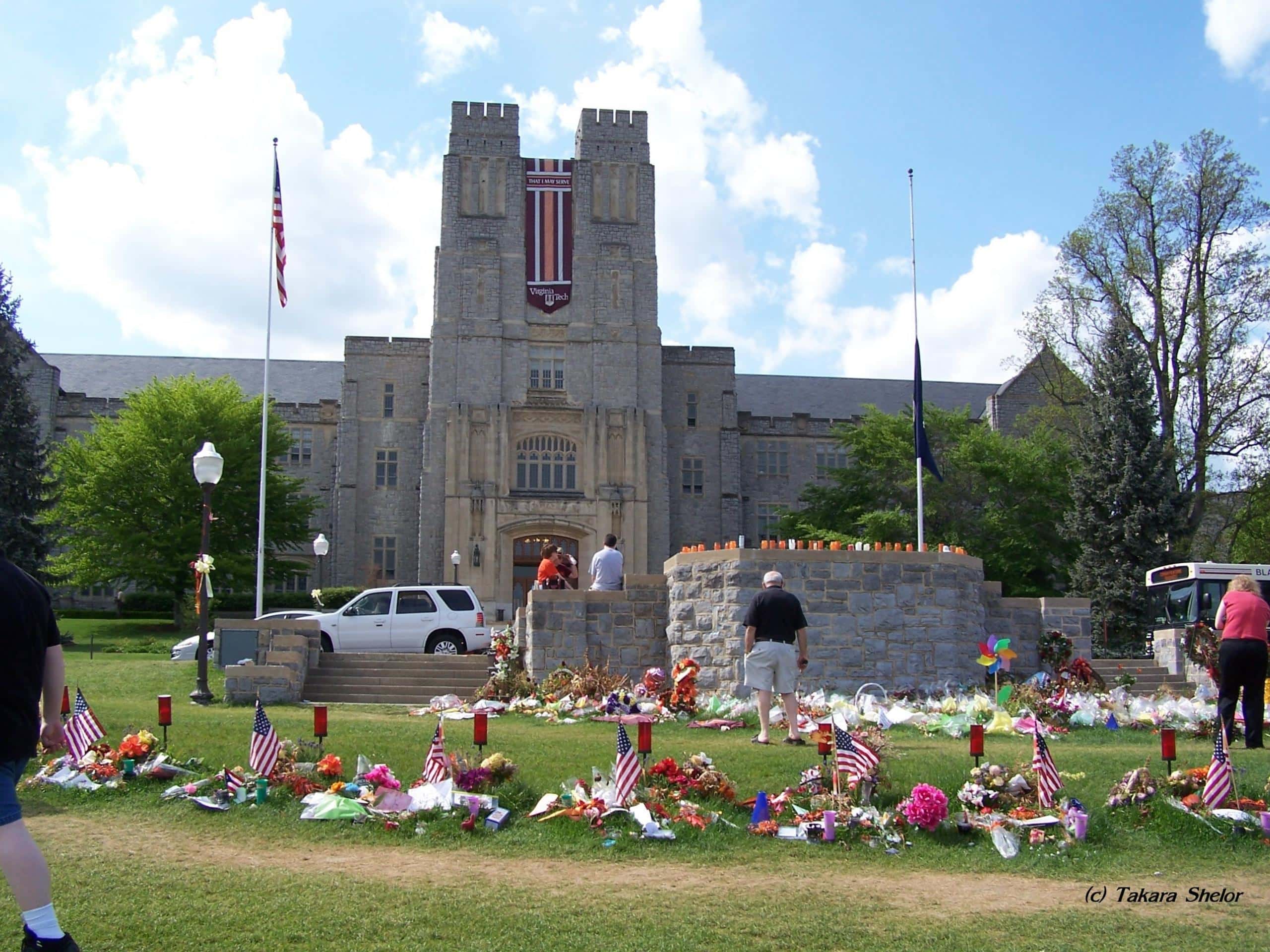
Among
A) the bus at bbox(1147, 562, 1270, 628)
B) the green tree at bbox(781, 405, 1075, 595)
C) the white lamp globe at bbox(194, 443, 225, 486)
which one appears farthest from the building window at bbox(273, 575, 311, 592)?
the bus at bbox(1147, 562, 1270, 628)

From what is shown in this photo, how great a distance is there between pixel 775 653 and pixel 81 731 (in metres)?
6.24

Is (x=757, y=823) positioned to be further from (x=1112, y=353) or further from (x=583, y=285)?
(x=583, y=285)

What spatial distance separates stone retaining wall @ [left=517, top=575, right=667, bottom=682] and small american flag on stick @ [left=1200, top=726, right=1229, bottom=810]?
9.42 meters

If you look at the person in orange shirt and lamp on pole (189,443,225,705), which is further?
the person in orange shirt

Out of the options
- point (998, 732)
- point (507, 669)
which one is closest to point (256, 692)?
point (507, 669)

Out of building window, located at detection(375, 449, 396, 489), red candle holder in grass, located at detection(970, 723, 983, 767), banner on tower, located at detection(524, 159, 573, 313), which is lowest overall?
red candle holder in grass, located at detection(970, 723, 983, 767)

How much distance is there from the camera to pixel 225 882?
6.84m

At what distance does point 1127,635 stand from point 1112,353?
7450mm

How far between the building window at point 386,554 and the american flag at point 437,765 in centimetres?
3968

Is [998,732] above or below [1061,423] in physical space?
below

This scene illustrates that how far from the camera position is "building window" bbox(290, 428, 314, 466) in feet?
169

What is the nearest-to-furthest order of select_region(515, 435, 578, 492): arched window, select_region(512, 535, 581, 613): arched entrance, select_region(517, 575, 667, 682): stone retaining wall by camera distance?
select_region(517, 575, 667, 682): stone retaining wall
select_region(512, 535, 581, 613): arched entrance
select_region(515, 435, 578, 492): arched window

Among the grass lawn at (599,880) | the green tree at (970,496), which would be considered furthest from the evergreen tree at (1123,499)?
the grass lawn at (599,880)

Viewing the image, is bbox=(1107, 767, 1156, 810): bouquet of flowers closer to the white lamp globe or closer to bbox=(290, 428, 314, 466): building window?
the white lamp globe
